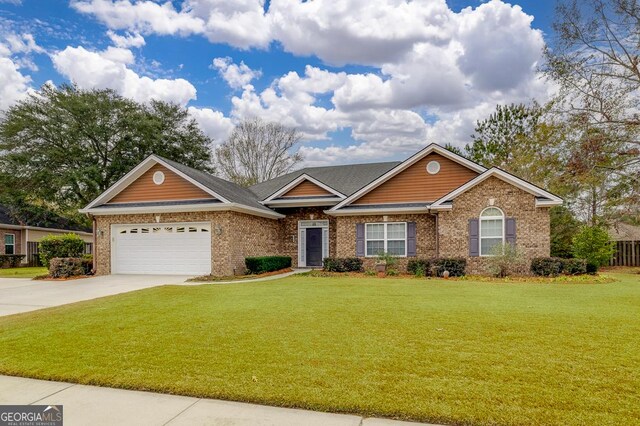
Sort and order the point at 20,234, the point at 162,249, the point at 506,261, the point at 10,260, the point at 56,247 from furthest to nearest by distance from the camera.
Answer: the point at 20,234 < the point at 10,260 < the point at 56,247 < the point at 162,249 < the point at 506,261

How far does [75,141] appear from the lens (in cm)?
3153

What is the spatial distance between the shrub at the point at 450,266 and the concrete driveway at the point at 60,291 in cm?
989

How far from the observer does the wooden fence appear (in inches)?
961

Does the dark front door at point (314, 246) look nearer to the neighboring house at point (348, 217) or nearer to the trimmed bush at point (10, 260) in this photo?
the neighboring house at point (348, 217)

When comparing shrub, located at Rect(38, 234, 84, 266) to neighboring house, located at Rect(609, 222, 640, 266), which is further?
neighboring house, located at Rect(609, 222, 640, 266)

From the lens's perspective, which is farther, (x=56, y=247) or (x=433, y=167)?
(x=56, y=247)

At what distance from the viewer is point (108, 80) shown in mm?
30750

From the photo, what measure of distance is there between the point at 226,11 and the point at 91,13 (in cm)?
496

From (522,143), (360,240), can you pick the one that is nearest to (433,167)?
(360,240)

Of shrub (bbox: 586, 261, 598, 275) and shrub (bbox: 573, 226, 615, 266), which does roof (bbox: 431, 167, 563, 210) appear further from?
shrub (bbox: 573, 226, 615, 266)

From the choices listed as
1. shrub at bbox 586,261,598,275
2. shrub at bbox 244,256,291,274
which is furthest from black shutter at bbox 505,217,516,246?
shrub at bbox 244,256,291,274

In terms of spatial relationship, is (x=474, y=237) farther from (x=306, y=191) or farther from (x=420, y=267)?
(x=306, y=191)

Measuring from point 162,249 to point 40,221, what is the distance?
18.4 metres

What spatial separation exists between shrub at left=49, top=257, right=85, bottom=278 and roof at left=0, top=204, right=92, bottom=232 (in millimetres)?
13744
